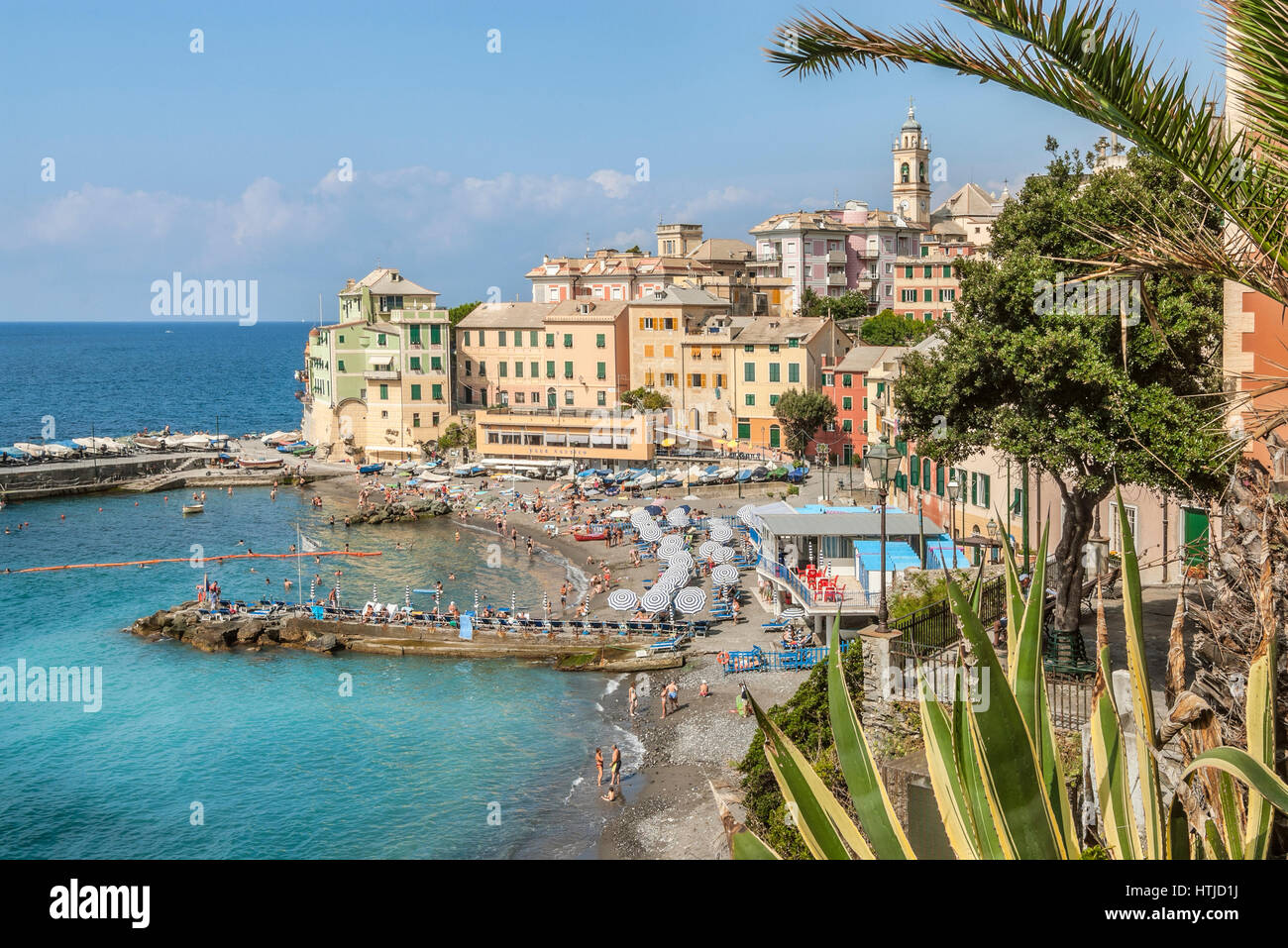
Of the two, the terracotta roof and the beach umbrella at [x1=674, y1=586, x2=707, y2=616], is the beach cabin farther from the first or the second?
the terracotta roof

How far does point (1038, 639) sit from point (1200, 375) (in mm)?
12348

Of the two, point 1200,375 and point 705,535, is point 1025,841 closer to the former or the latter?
point 1200,375

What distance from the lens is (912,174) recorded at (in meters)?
99.3

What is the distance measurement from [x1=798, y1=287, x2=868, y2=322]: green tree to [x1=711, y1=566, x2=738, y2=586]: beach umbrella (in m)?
47.8

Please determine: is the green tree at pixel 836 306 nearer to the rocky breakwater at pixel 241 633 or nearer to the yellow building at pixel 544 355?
the yellow building at pixel 544 355

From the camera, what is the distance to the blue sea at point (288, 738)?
2305cm

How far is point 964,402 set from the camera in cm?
1653

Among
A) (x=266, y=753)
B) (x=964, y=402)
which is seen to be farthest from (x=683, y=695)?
(x=964, y=402)

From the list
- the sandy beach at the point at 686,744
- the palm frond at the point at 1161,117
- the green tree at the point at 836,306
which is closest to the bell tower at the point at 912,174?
the green tree at the point at 836,306

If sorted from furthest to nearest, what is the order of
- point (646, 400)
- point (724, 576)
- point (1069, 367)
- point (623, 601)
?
point (646, 400), point (724, 576), point (623, 601), point (1069, 367)

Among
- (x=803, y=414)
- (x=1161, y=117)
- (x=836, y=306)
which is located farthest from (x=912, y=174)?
(x=1161, y=117)

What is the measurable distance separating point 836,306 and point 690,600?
2084 inches

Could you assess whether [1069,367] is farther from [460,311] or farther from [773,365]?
[460,311]

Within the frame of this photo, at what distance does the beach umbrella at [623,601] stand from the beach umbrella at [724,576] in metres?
2.50
